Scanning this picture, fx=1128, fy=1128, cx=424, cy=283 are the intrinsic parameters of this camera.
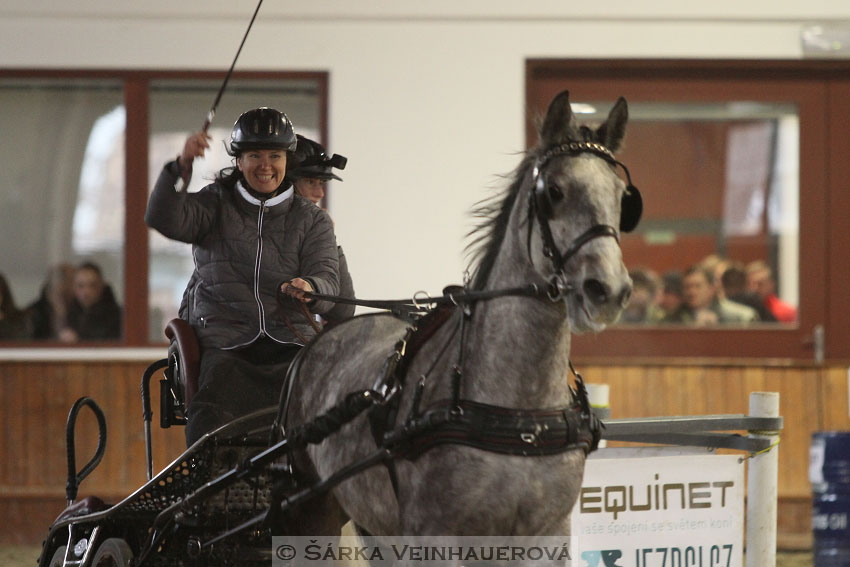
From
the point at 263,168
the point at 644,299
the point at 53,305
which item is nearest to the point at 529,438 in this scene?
the point at 263,168

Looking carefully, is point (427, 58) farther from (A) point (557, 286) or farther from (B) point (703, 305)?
(A) point (557, 286)

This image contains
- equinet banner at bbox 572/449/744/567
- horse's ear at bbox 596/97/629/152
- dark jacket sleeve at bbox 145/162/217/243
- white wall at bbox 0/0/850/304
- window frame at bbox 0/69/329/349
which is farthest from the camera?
window frame at bbox 0/69/329/349

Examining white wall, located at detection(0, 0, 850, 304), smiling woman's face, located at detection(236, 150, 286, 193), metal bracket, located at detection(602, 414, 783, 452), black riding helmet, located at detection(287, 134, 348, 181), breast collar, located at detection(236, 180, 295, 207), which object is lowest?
metal bracket, located at detection(602, 414, 783, 452)

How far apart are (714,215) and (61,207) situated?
4789 millimetres

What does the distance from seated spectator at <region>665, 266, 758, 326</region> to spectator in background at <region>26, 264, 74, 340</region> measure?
4.38 m

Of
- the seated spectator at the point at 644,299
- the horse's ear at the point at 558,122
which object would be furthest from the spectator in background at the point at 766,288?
the horse's ear at the point at 558,122

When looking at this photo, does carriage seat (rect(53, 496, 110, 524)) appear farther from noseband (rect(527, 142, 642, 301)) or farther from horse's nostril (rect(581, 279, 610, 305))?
horse's nostril (rect(581, 279, 610, 305))

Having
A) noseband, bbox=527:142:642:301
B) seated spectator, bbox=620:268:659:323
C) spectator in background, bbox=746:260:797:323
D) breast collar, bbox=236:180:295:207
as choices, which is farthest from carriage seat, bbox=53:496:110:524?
spectator in background, bbox=746:260:797:323

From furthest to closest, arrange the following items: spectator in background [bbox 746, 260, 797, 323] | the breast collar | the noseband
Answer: spectator in background [bbox 746, 260, 797, 323] < the breast collar < the noseband

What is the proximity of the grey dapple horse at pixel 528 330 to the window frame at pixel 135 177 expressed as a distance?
198 inches

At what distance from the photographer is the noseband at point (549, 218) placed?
291 centimetres

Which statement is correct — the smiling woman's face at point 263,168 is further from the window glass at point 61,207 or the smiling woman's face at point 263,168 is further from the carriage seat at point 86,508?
the window glass at point 61,207

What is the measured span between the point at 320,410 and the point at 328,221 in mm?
978

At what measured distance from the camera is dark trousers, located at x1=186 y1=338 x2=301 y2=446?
4105 mm
